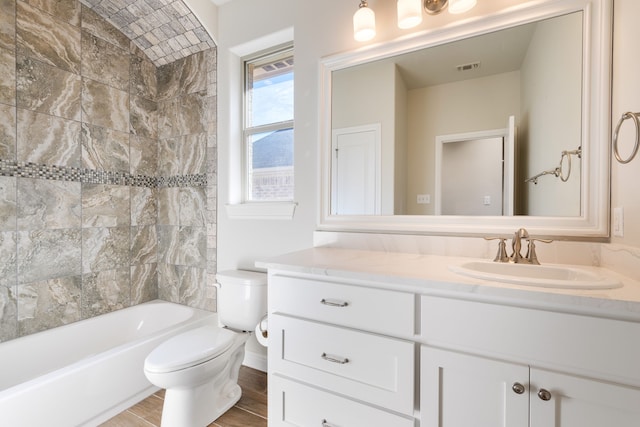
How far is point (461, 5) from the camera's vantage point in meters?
1.30

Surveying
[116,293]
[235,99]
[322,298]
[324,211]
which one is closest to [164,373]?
[322,298]

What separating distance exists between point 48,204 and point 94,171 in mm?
368

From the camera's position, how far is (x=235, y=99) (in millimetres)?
2184

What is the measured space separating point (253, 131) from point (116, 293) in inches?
65.7

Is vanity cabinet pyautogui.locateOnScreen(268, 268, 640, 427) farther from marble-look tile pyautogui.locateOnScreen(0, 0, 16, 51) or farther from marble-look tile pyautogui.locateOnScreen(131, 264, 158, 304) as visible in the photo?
marble-look tile pyautogui.locateOnScreen(0, 0, 16, 51)

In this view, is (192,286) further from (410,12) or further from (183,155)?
(410,12)

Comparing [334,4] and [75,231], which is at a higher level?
[334,4]

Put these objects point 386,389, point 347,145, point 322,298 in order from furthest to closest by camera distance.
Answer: point 347,145 < point 322,298 < point 386,389

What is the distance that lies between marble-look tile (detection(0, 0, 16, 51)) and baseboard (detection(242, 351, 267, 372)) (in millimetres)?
2419

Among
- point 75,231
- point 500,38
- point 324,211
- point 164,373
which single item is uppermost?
point 500,38

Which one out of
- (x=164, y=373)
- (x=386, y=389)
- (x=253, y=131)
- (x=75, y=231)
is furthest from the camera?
(x=253, y=131)

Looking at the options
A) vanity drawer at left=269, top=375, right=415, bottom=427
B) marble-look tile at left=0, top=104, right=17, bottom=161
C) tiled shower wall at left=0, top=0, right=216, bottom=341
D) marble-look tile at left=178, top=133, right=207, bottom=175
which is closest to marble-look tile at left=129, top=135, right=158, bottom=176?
tiled shower wall at left=0, top=0, right=216, bottom=341

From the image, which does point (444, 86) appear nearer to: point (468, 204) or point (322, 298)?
point (468, 204)

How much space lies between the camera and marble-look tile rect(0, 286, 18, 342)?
5.59 feet
